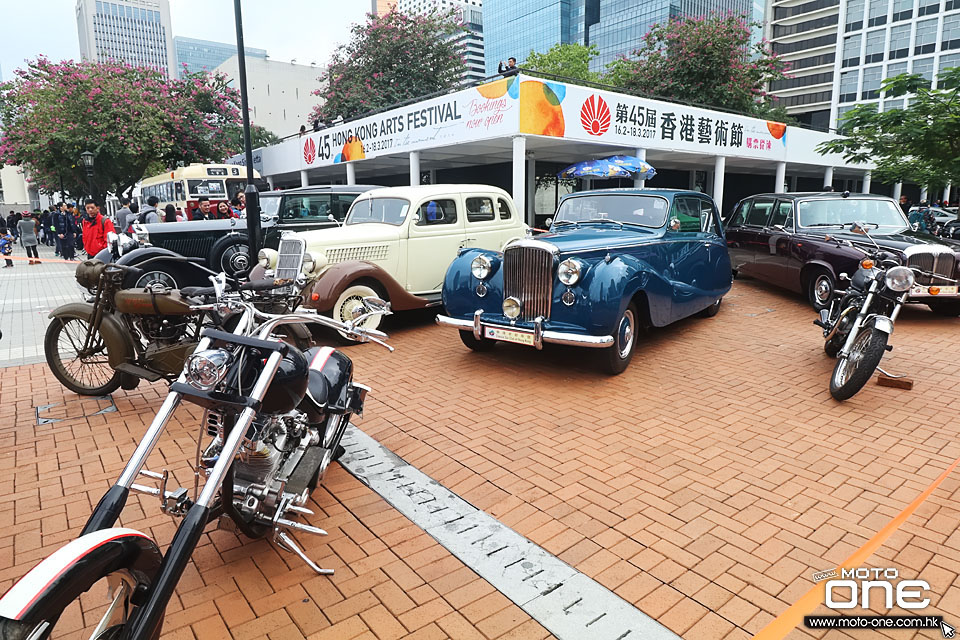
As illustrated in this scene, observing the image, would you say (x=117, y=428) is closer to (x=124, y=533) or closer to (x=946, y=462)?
(x=124, y=533)

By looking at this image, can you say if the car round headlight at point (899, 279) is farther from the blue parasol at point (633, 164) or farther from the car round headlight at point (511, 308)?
the blue parasol at point (633, 164)

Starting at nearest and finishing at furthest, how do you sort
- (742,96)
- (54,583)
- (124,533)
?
(54,583) < (124,533) < (742,96)

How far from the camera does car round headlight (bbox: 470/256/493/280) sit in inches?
229

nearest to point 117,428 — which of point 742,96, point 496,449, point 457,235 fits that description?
point 496,449

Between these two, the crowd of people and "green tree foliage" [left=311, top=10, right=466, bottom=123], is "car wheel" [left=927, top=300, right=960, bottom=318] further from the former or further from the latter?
"green tree foliage" [left=311, top=10, right=466, bottom=123]

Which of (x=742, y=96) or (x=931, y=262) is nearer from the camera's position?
(x=931, y=262)

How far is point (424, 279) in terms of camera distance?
7984mm

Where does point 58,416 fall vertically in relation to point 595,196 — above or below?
below

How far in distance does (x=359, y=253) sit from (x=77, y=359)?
3.32 m

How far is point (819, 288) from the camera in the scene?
8.17m

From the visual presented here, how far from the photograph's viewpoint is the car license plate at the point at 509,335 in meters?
5.39

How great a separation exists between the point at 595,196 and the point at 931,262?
13.5ft

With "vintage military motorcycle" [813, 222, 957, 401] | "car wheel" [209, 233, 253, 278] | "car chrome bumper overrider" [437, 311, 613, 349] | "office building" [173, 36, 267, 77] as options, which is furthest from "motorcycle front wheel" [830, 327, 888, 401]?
"office building" [173, 36, 267, 77]

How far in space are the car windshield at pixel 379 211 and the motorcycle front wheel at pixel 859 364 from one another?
5339 millimetres
